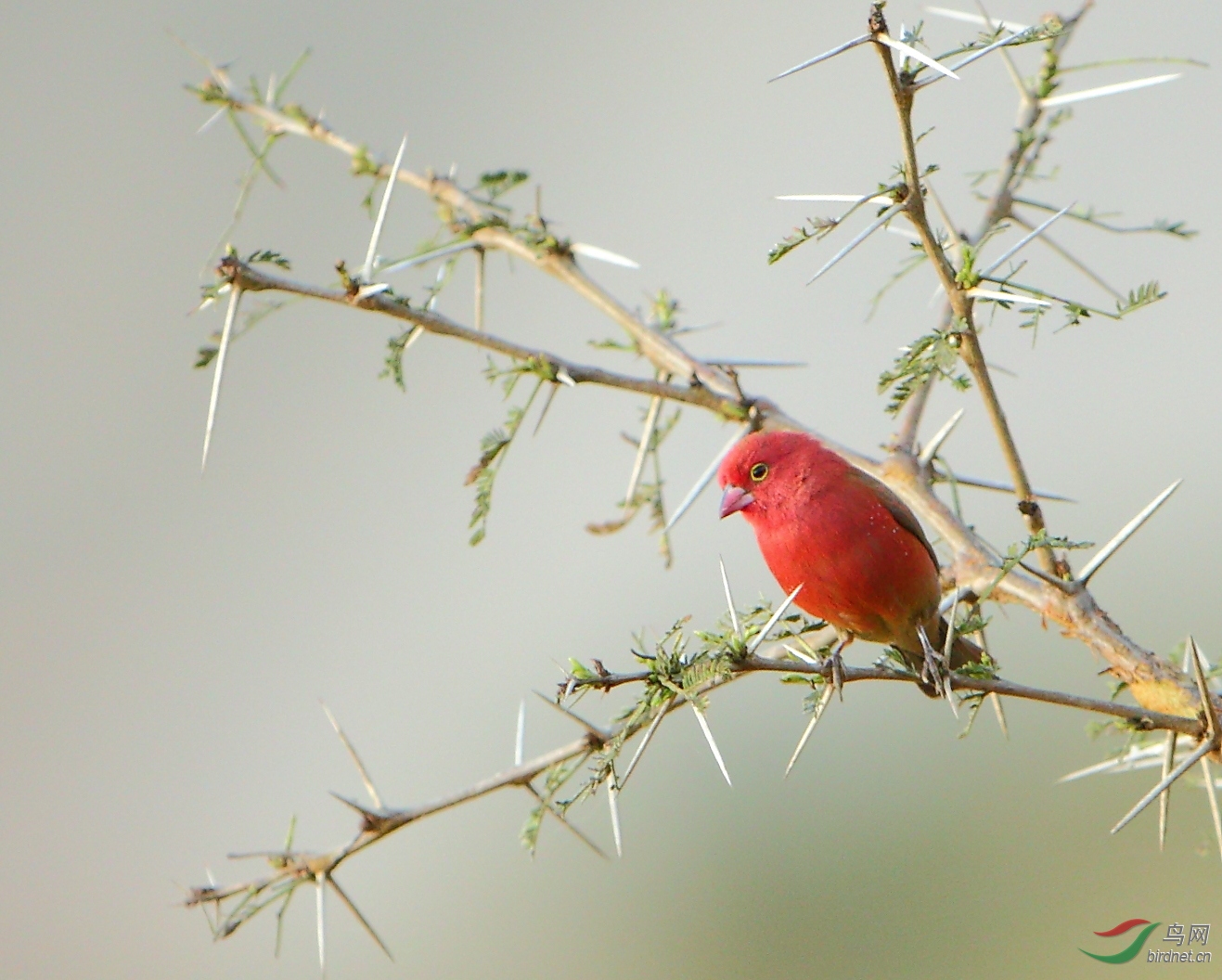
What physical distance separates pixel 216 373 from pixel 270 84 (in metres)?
1.26

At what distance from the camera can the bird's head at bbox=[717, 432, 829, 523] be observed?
288cm

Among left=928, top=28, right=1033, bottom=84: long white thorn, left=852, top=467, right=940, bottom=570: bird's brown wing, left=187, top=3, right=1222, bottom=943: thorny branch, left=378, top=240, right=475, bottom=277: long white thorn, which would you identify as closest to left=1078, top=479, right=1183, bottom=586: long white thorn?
left=187, top=3, right=1222, bottom=943: thorny branch

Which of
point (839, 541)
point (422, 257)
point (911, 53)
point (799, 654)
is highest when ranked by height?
point (422, 257)

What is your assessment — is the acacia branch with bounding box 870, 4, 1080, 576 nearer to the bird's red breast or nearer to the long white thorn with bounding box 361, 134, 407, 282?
the bird's red breast

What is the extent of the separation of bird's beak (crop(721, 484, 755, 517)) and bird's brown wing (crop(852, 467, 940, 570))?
0.92ft

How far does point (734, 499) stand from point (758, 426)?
0.83 ft

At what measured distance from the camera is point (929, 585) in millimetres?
2730

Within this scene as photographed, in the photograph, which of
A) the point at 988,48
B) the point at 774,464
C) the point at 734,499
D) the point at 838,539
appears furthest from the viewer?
the point at 734,499

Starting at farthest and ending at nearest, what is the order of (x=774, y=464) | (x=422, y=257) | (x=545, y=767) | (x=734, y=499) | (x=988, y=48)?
(x=734, y=499), (x=774, y=464), (x=422, y=257), (x=545, y=767), (x=988, y=48)

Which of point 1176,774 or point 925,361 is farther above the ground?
point 925,361

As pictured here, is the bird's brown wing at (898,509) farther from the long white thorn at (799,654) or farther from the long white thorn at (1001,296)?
the long white thorn at (1001,296)

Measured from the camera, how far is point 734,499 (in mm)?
3020

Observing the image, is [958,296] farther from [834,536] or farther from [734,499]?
[734,499]

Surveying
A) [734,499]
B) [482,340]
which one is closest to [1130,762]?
[734,499]
